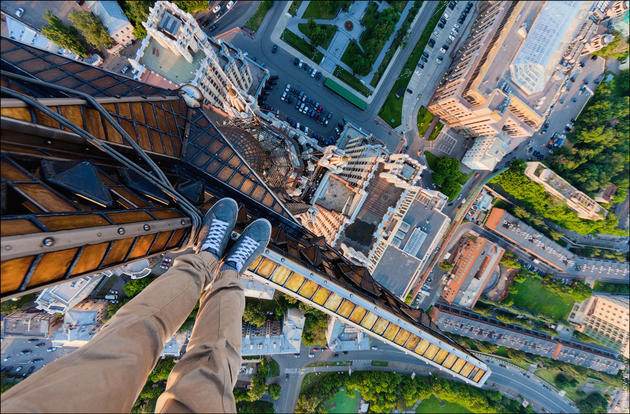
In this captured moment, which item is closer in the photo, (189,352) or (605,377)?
(189,352)

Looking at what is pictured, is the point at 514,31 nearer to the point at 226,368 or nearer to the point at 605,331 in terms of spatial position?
the point at 226,368

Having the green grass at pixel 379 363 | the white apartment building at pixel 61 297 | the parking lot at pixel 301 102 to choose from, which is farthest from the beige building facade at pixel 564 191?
the white apartment building at pixel 61 297

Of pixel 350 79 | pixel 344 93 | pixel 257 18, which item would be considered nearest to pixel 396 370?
pixel 344 93

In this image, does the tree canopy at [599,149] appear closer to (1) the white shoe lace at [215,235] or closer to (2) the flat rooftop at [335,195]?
(2) the flat rooftop at [335,195]

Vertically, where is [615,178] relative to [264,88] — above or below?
above

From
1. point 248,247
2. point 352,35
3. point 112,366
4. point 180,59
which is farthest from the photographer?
point 352,35

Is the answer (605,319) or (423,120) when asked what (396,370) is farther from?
(423,120)

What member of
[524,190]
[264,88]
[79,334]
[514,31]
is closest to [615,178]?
[524,190]
